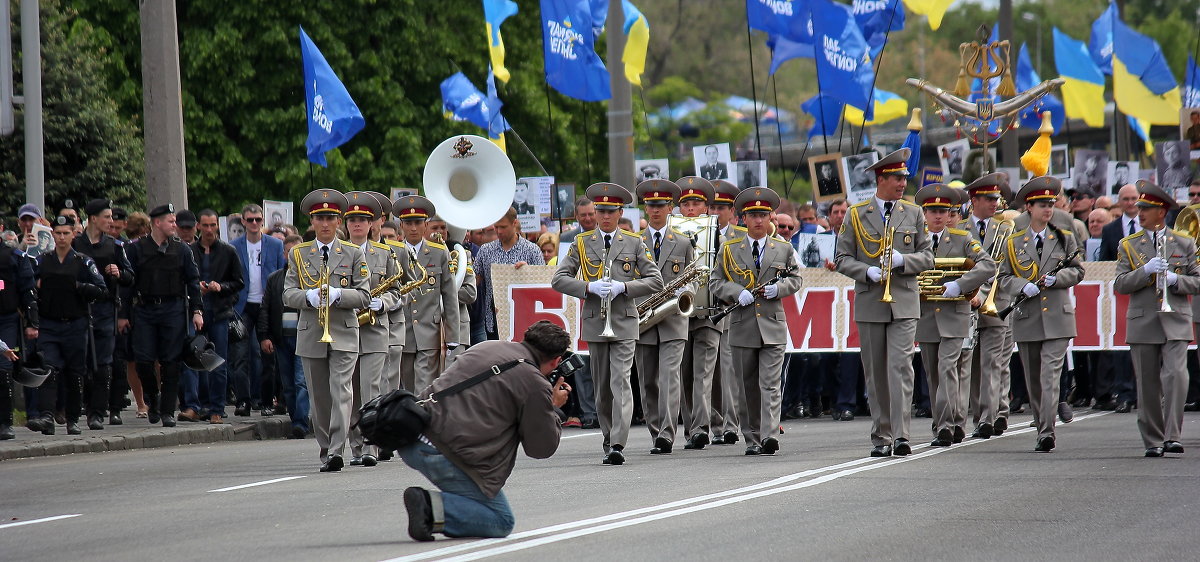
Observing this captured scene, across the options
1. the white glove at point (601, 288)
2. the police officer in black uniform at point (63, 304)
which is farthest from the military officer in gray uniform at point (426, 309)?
the police officer in black uniform at point (63, 304)

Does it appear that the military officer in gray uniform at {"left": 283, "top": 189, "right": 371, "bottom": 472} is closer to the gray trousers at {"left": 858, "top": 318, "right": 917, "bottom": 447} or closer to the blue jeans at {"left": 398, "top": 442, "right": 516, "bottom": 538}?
the gray trousers at {"left": 858, "top": 318, "right": 917, "bottom": 447}

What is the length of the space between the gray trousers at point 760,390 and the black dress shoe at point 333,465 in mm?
3529

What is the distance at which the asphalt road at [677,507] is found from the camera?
895 cm

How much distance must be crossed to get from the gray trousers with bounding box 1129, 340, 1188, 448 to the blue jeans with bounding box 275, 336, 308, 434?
8893 millimetres

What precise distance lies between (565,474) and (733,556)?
4636 millimetres

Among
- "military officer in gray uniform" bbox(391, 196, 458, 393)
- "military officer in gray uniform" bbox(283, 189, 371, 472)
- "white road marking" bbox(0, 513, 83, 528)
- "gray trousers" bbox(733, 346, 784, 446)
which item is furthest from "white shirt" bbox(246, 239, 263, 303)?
"white road marking" bbox(0, 513, 83, 528)

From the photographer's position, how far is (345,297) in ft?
46.4

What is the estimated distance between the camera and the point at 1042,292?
14.8 m

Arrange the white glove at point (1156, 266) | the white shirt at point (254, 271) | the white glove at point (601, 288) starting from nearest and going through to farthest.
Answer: the white glove at point (1156, 266)
the white glove at point (601, 288)
the white shirt at point (254, 271)

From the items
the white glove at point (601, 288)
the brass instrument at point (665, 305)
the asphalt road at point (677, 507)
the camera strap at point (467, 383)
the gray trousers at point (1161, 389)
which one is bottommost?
the asphalt road at point (677, 507)

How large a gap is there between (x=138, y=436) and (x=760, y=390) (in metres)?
6.75

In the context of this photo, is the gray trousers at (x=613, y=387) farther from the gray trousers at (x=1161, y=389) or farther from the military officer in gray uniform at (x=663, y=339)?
the gray trousers at (x=1161, y=389)

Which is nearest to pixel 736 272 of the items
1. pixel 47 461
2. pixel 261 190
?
pixel 47 461

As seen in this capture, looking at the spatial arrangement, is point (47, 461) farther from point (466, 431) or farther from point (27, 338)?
point (466, 431)
